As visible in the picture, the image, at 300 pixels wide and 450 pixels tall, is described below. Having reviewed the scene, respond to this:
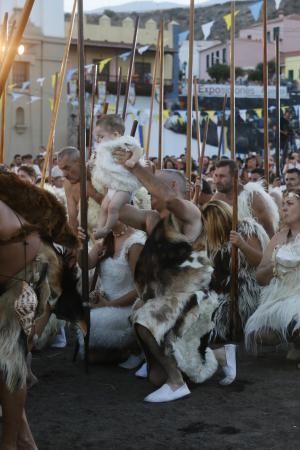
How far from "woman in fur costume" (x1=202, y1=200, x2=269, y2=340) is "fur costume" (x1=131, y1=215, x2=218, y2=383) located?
1520mm

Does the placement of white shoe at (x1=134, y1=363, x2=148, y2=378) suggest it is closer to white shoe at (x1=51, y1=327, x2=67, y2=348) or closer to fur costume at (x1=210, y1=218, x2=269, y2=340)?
white shoe at (x1=51, y1=327, x2=67, y2=348)

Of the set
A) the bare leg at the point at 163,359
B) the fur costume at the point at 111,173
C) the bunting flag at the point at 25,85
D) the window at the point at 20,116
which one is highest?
the bunting flag at the point at 25,85

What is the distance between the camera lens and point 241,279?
7188mm

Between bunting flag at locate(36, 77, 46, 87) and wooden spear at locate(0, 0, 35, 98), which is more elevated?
bunting flag at locate(36, 77, 46, 87)

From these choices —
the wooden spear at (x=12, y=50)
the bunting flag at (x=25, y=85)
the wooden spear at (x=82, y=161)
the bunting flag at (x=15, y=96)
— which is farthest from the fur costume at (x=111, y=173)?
the bunting flag at (x=25, y=85)

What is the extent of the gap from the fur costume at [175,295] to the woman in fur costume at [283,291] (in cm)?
89

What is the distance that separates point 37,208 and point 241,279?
11.7 ft

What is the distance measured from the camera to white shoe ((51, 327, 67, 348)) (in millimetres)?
6848

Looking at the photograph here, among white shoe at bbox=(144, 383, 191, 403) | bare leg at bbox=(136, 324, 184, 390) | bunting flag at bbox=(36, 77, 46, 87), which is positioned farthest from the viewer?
bunting flag at bbox=(36, 77, 46, 87)

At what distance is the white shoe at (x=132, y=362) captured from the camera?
6.11 m

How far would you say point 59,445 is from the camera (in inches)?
167

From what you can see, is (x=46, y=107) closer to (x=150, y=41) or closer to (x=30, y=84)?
(x=30, y=84)

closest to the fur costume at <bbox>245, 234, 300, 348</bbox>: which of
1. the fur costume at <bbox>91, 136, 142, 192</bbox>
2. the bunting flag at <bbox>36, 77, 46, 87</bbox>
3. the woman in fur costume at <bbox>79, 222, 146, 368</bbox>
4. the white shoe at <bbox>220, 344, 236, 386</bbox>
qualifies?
the white shoe at <bbox>220, 344, 236, 386</bbox>

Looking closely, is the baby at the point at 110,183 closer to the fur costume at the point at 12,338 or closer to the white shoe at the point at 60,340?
the white shoe at the point at 60,340
